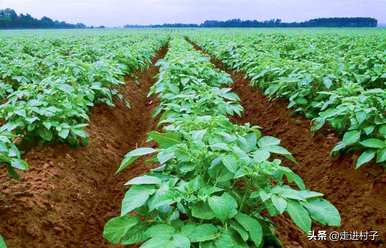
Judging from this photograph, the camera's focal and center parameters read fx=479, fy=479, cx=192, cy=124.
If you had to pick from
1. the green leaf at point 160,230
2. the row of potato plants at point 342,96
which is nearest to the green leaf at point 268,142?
the green leaf at point 160,230

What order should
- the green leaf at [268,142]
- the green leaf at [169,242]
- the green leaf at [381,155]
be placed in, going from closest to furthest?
the green leaf at [169,242], the green leaf at [268,142], the green leaf at [381,155]

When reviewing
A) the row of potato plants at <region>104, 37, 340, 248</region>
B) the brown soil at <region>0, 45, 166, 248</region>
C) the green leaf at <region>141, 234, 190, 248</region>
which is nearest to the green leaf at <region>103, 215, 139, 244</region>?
the row of potato plants at <region>104, 37, 340, 248</region>

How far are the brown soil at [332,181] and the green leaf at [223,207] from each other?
994mm

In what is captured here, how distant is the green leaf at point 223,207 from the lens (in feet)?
6.95

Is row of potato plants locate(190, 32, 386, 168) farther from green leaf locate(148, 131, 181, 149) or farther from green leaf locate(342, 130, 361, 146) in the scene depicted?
green leaf locate(148, 131, 181, 149)

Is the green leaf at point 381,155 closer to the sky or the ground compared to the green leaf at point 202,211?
closer to the ground

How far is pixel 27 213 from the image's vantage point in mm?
3432

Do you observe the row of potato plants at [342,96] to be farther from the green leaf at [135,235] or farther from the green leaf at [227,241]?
the green leaf at [135,235]

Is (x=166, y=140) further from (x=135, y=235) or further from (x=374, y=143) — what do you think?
(x=374, y=143)

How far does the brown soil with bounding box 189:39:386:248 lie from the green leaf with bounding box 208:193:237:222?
3.26 feet

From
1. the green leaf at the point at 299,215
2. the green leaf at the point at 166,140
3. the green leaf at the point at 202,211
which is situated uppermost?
the green leaf at the point at 166,140

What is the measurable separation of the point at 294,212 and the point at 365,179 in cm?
196

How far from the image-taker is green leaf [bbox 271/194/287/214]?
2.13 m

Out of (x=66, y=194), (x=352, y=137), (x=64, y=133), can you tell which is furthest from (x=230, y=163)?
(x=64, y=133)
